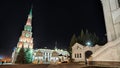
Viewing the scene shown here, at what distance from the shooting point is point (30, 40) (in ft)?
256

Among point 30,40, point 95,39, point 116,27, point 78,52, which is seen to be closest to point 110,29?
point 116,27

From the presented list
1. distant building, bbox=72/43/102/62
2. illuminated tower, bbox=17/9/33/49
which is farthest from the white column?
illuminated tower, bbox=17/9/33/49

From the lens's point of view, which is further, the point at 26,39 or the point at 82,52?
the point at 26,39

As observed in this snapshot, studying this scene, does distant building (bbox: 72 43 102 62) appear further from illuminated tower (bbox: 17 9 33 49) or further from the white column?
illuminated tower (bbox: 17 9 33 49)

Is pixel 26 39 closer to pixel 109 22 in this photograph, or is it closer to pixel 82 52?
pixel 82 52

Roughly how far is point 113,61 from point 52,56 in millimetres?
73138

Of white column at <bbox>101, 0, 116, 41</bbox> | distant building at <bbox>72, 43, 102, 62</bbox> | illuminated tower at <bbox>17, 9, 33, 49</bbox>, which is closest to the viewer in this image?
white column at <bbox>101, 0, 116, 41</bbox>

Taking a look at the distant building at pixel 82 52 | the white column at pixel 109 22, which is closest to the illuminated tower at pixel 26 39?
the distant building at pixel 82 52

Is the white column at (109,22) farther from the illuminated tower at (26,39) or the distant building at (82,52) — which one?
the illuminated tower at (26,39)

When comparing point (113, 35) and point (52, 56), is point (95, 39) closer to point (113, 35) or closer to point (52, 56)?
point (113, 35)

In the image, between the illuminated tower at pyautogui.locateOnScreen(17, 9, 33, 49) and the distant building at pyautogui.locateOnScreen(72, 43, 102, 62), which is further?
the illuminated tower at pyautogui.locateOnScreen(17, 9, 33, 49)

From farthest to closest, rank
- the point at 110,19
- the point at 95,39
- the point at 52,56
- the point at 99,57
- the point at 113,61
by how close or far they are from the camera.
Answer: the point at 52,56
the point at 95,39
the point at 110,19
the point at 99,57
the point at 113,61

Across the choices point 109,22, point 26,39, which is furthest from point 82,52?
point 26,39

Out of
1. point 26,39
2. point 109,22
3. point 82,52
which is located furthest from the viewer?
point 26,39
